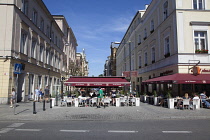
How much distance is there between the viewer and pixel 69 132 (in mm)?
7055

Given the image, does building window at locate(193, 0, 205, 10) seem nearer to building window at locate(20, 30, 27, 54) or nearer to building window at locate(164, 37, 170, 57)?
building window at locate(164, 37, 170, 57)

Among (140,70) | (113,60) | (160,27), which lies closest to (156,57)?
(160,27)

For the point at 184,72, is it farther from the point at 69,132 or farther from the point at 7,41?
the point at 7,41

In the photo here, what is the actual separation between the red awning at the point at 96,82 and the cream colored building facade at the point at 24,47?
2.32 m

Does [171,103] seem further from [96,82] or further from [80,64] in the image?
[80,64]

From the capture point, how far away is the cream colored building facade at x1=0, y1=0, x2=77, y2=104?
54.5 ft

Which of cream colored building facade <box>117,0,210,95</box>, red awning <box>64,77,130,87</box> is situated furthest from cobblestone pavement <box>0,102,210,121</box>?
cream colored building facade <box>117,0,210,95</box>

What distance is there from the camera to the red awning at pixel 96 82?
17.7 meters

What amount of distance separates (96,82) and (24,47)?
9.49 metres

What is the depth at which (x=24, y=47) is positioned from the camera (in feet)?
66.7

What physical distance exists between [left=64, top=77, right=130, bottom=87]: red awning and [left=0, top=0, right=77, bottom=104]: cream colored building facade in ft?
7.63

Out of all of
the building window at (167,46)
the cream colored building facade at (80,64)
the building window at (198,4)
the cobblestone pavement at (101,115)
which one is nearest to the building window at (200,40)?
the building window at (198,4)

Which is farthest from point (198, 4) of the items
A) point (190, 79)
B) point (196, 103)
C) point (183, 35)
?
point (196, 103)

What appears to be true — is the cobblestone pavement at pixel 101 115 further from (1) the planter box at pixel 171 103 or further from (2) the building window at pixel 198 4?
(2) the building window at pixel 198 4
